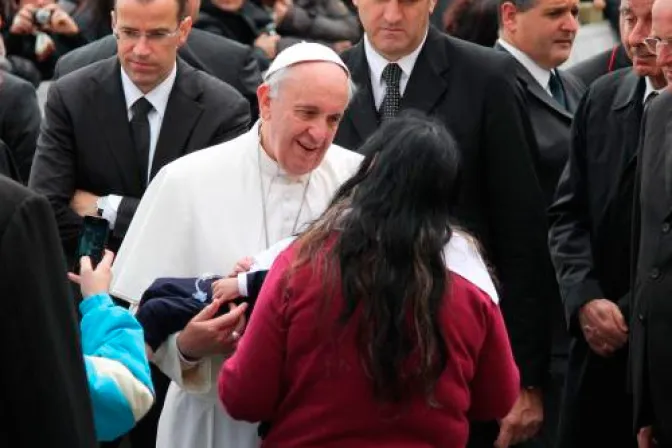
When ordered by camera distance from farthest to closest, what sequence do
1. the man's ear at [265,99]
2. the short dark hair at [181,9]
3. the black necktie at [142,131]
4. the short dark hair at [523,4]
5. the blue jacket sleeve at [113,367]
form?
the short dark hair at [523,4], the short dark hair at [181,9], the black necktie at [142,131], the man's ear at [265,99], the blue jacket sleeve at [113,367]

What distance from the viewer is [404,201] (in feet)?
14.9

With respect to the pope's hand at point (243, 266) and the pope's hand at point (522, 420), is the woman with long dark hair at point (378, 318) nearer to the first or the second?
the pope's hand at point (243, 266)

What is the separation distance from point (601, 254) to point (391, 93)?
3.41 feet

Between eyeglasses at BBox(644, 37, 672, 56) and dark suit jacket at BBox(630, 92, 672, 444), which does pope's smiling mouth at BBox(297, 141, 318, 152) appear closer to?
dark suit jacket at BBox(630, 92, 672, 444)

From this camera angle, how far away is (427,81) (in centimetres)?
634

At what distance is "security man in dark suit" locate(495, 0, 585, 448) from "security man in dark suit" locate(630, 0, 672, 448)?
4.39 ft

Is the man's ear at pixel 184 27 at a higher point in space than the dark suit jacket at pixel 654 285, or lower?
higher

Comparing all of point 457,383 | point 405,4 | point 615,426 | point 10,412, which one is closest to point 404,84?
point 405,4

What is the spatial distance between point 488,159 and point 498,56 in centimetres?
43

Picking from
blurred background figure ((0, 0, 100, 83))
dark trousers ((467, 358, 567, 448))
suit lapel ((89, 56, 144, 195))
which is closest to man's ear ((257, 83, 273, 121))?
suit lapel ((89, 56, 144, 195))

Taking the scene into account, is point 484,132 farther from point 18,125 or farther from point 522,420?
point 18,125

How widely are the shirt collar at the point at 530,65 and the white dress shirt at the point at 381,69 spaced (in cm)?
160

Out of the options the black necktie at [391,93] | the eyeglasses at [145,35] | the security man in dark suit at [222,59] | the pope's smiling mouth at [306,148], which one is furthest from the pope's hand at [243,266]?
the security man in dark suit at [222,59]

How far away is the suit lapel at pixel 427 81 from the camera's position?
6.30 meters
